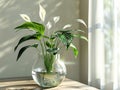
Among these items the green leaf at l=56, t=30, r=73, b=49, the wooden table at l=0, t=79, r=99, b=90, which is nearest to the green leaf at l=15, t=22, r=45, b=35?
the green leaf at l=56, t=30, r=73, b=49

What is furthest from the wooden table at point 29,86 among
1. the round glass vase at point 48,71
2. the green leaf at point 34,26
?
the green leaf at point 34,26

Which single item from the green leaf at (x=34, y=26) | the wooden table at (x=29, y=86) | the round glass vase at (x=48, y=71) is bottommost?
the wooden table at (x=29, y=86)

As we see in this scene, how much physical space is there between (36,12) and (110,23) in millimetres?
710

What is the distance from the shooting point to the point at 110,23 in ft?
6.49

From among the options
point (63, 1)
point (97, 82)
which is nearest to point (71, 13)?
point (63, 1)

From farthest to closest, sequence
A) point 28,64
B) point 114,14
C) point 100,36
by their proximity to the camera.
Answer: point 28,64 → point 100,36 → point 114,14

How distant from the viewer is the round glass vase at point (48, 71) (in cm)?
173

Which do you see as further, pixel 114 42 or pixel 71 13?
pixel 71 13

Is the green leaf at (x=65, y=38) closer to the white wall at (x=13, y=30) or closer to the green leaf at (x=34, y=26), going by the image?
the green leaf at (x=34, y=26)

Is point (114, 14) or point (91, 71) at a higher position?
point (114, 14)

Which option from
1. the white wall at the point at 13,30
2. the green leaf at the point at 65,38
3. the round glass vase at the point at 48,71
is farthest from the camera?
the white wall at the point at 13,30

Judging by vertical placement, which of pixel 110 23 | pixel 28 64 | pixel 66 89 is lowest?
pixel 66 89

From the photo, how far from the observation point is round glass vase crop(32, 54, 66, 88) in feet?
5.69

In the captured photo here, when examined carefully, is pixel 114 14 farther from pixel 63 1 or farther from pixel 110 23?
pixel 63 1
